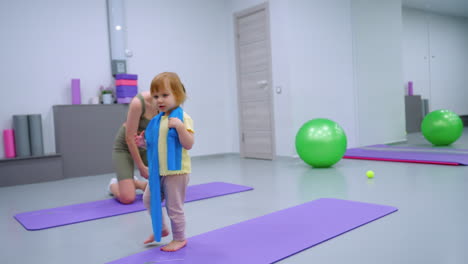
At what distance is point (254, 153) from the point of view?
5.86m

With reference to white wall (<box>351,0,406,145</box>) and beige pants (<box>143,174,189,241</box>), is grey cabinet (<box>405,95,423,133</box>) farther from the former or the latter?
beige pants (<box>143,174,189,241</box>)

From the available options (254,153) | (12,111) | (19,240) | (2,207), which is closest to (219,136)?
(254,153)

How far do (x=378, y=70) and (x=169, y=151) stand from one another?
5428 millimetres

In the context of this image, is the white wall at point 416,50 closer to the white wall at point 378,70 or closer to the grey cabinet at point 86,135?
the white wall at point 378,70

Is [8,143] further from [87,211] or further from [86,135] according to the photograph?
[87,211]

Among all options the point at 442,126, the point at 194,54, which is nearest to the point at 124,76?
the point at 194,54

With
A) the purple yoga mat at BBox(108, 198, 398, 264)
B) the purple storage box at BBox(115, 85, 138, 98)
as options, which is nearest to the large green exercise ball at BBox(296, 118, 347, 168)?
the purple yoga mat at BBox(108, 198, 398, 264)

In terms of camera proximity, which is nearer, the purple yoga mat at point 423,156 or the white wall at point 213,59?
the purple yoga mat at point 423,156

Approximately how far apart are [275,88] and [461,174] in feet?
8.71

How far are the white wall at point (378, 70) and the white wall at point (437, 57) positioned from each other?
0.62 ft

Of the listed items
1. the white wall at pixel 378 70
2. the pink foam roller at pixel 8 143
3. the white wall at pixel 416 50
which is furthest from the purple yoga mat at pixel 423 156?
the pink foam roller at pixel 8 143

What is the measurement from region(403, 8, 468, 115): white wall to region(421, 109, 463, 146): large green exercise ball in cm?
59

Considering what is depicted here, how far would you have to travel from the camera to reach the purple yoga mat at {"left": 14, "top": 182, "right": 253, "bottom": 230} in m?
2.55

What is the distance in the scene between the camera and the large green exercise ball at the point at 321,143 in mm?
4145
